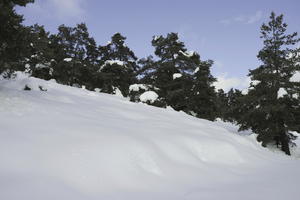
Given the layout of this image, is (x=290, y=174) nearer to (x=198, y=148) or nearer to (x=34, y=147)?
(x=198, y=148)

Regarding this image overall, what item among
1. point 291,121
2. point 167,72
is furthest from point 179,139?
point 167,72

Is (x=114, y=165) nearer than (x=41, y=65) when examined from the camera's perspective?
Yes

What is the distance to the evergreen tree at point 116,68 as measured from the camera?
29.8 m

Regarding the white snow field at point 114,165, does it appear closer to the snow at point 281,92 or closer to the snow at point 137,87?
the snow at point 281,92

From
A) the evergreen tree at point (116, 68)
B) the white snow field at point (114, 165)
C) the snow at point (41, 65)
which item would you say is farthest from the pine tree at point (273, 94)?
the snow at point (41, 65)

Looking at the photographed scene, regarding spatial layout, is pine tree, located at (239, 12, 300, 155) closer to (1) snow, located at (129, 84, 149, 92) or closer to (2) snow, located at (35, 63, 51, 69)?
(1) snow, located at (129, 84, 149, 92)

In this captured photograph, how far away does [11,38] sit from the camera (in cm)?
928

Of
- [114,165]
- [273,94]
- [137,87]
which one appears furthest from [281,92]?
[137,87]

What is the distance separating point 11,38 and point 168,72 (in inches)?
764

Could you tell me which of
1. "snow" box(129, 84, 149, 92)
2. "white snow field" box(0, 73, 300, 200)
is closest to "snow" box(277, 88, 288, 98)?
"white snow field" box(0, 73, 300, 200)

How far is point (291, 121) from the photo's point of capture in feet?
48.5

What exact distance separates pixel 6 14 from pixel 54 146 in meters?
5.80

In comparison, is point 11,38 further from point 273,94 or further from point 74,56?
point 74,56

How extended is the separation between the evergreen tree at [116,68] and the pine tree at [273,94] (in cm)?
1737
